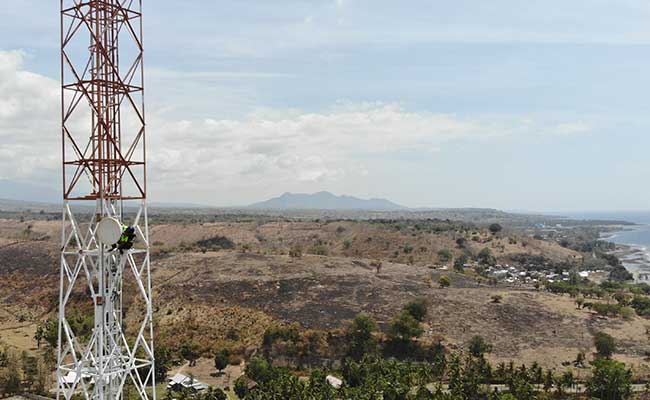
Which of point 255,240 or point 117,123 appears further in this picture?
point 255,240

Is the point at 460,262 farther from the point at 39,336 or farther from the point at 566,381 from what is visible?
the point at 39,336

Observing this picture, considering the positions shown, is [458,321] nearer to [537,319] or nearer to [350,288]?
[537,319]

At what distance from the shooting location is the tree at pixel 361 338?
157 feet

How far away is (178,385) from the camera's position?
40219mm

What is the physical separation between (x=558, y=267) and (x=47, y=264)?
295ft

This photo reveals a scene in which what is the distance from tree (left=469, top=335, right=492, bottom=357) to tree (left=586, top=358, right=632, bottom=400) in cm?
1014

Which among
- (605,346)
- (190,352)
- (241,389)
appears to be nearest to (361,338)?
(241,389)

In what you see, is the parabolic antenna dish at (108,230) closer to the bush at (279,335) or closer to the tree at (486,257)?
the bush at (279,335)

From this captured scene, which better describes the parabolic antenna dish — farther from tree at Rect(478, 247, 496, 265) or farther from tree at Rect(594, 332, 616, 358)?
tree at Rect(478, 247, 496, 265)

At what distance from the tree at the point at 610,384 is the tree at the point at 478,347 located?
33.3 feet

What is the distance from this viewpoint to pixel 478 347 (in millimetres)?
47219

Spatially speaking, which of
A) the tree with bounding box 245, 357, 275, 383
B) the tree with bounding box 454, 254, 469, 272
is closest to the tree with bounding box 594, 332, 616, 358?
the tree with bounding box 245, 357, 275, 383

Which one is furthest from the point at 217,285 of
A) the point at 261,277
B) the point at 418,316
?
the point at 418,316

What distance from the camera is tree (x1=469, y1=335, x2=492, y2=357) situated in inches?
1849
